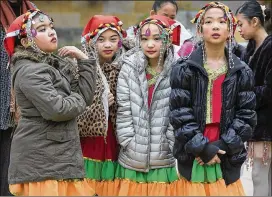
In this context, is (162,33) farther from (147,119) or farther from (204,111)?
(204,111)

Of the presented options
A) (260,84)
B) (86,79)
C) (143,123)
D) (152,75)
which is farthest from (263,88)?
(86,79)

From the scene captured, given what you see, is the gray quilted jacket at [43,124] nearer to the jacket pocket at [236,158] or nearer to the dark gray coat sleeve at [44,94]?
the dark gray coat sleeve at [44,94]

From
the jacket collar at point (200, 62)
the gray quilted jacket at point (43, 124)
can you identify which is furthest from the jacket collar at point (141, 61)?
the gray quilted jacket at point (43, 124)

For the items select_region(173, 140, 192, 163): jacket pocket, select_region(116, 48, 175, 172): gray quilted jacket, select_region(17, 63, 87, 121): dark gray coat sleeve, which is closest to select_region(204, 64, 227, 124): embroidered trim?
select_region(173, 140, 192, 163): jacket pocket

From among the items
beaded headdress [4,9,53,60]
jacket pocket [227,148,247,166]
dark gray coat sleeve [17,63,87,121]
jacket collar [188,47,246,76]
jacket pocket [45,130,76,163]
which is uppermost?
beaded headdress [4,9,53,60]

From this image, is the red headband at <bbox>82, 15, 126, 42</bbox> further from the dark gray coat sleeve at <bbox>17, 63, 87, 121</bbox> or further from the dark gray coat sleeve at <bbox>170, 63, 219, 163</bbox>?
the dark gray coat sleeve at <bbox>17, 63, 87, 121</bbox>

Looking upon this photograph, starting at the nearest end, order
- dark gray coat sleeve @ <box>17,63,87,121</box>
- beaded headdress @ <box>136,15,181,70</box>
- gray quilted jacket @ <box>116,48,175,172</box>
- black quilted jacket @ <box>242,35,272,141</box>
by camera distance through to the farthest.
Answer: dark gray coat sleeve @ <box>17,63,87,121</box> → gray quilted jacket @ <box>116,48,175,172</box> → beaded headdress @ <box>136,15,181,70</box> → black quilted jacket @ <box>242,35,272,141</box>

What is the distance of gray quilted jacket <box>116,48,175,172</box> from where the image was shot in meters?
4.34

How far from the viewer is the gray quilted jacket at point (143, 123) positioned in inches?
171

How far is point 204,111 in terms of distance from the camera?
3.96 m

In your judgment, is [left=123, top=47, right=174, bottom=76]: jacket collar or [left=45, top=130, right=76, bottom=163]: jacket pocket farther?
[left=123, top=47, right=174, bottom=76]: jacket collar

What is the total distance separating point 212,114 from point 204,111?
6cm

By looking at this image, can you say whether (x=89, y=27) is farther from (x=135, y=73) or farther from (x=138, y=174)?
(x=138, y=174)

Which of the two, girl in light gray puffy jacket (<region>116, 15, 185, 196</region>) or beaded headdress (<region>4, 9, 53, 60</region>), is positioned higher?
beaded headdress (<region>4, 9, 53, 60</region>)
